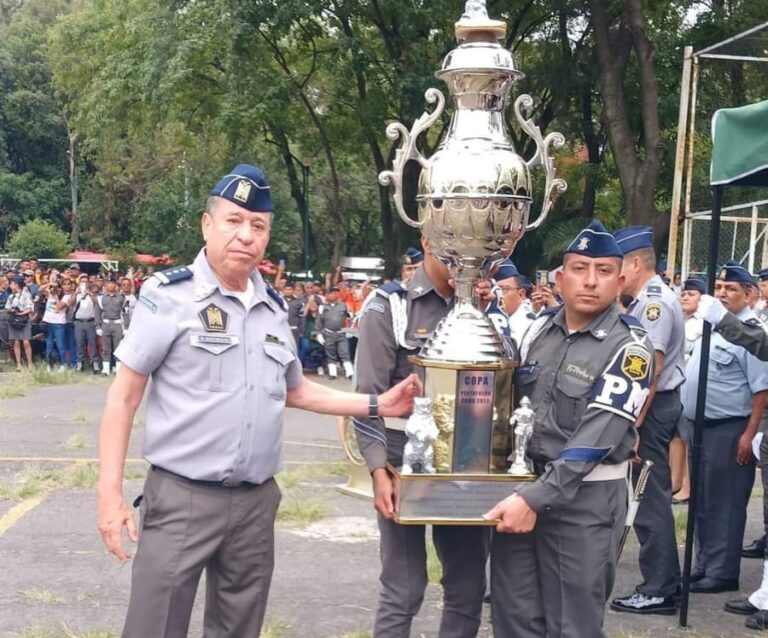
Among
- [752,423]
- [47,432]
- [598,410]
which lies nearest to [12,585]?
[598,410]

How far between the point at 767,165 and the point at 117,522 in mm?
3191

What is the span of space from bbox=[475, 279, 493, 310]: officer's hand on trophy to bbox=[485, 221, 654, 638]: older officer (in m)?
0.31

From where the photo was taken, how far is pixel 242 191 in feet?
9.75

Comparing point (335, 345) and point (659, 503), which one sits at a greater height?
→ point (659, 503)

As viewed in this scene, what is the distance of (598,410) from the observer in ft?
10.0

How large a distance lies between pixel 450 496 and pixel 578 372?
0.61 metres

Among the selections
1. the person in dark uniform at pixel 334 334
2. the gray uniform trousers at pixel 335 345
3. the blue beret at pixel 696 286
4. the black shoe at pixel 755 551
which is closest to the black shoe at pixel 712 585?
the black shoe at pixel 755 551

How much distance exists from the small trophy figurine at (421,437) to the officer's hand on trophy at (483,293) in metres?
0.54

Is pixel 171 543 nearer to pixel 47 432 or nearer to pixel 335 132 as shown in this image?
pixel 47 432

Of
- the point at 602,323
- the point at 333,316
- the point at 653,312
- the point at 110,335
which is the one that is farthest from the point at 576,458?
the point at 110,335

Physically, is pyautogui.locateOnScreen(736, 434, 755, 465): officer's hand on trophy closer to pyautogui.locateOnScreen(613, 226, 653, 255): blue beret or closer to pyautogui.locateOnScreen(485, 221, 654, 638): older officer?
pyautogui.locateOnScreen(613, 226, 653, 255): blue beret

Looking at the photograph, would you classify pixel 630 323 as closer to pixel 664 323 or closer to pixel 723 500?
pixel 664 323

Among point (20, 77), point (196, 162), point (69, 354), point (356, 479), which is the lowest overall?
point (69, 354)

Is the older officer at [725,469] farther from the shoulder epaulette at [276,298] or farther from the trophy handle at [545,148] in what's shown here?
the shoulder epaulette at [276,298]
